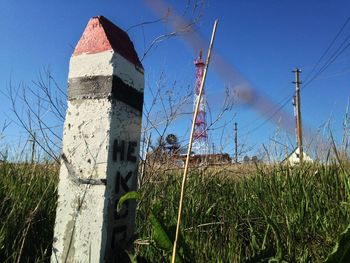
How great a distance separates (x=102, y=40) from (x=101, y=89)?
0.78 ft

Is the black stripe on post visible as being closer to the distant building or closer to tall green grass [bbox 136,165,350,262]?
tall green grass [bbox 136,165,350,262]

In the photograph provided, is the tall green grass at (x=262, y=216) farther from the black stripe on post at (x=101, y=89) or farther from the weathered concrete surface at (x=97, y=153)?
the black stripe on post at (x=101, y=89)

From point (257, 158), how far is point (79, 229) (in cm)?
313

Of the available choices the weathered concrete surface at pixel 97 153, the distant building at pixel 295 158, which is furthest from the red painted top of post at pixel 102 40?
the distant building at pixel 295 158

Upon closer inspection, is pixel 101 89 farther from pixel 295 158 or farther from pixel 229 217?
pixel 295 158

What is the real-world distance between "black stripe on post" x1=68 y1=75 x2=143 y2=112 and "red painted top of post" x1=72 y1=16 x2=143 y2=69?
132 mm

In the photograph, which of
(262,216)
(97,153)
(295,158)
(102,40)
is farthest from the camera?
(295,158)

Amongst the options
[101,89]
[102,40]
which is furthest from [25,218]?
[102,40]

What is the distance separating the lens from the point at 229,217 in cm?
281

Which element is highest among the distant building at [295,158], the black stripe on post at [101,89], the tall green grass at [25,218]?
the black stripe on post at [101,89]

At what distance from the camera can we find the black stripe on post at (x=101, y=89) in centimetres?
169

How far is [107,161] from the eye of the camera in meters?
1.63

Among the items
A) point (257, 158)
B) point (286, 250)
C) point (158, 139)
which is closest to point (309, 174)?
point (286, 250)

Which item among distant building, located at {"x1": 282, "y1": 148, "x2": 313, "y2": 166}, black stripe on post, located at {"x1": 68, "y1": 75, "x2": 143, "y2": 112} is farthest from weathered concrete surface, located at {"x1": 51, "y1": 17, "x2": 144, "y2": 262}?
distant building, located at {"x1": 282, "y1": 148, "x2": 313, "y2": 166}
